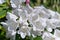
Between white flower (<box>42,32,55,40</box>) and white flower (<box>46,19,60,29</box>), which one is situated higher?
white flower (<box>46,19,60,29</box>)

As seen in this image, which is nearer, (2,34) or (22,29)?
(22,29)

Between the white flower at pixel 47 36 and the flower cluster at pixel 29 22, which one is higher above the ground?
the flower cluster at pixel 29 22

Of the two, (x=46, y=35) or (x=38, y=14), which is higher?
(x=38, y=14)

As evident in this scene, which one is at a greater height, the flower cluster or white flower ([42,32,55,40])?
the flower cluster

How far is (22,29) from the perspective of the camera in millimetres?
1191

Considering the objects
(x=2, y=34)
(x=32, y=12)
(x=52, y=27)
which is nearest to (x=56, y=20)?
(x=52, y=27)

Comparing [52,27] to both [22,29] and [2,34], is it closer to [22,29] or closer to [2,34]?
[22,29]

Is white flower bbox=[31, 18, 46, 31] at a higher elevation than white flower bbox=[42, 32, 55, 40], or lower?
higher

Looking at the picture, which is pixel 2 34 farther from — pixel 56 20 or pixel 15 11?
pixel 56 20

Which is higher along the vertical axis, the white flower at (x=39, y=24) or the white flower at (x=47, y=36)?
the white flower at (x=39, y=24)

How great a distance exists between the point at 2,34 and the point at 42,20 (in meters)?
0.26

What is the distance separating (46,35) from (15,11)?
0.66 ft

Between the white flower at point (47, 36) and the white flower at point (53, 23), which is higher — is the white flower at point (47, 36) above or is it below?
below

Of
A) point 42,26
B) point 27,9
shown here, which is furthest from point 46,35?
point 27,9
